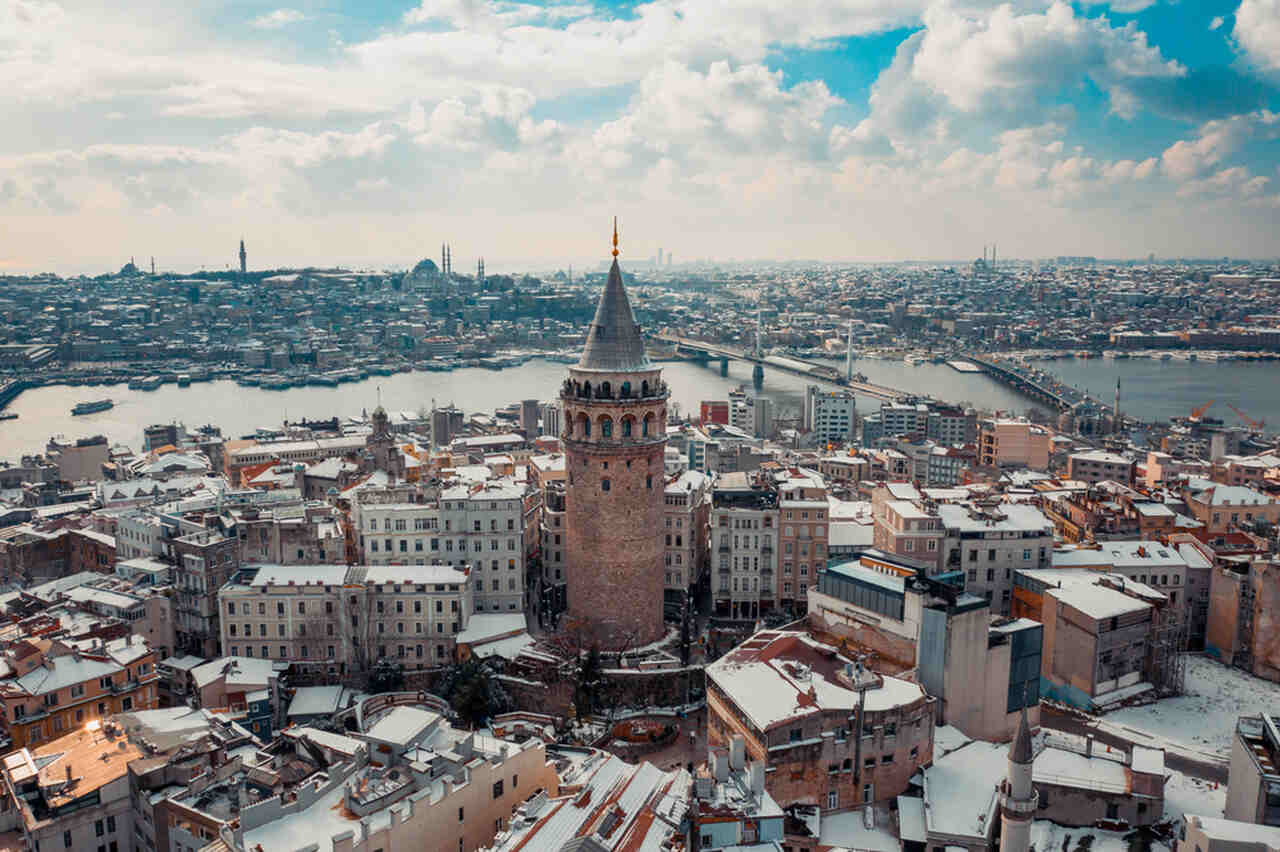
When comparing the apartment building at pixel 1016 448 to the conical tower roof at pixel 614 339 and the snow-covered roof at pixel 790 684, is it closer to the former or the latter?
the conical tower roof at pixel 614 339

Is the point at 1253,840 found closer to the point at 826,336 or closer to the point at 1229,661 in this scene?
the point at 1229,661

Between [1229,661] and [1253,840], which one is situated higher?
[1253,840]

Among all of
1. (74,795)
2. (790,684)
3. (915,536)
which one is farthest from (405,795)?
(915,536)

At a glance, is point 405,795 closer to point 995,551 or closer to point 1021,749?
point 1021,749

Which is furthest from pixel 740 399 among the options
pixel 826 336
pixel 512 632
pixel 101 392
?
pixel 826 336

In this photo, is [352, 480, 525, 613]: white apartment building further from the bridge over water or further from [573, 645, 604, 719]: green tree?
the bridge over water

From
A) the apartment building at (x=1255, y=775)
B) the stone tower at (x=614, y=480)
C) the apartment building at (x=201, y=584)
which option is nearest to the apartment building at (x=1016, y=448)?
the stone tower at (x=614, y=480)
